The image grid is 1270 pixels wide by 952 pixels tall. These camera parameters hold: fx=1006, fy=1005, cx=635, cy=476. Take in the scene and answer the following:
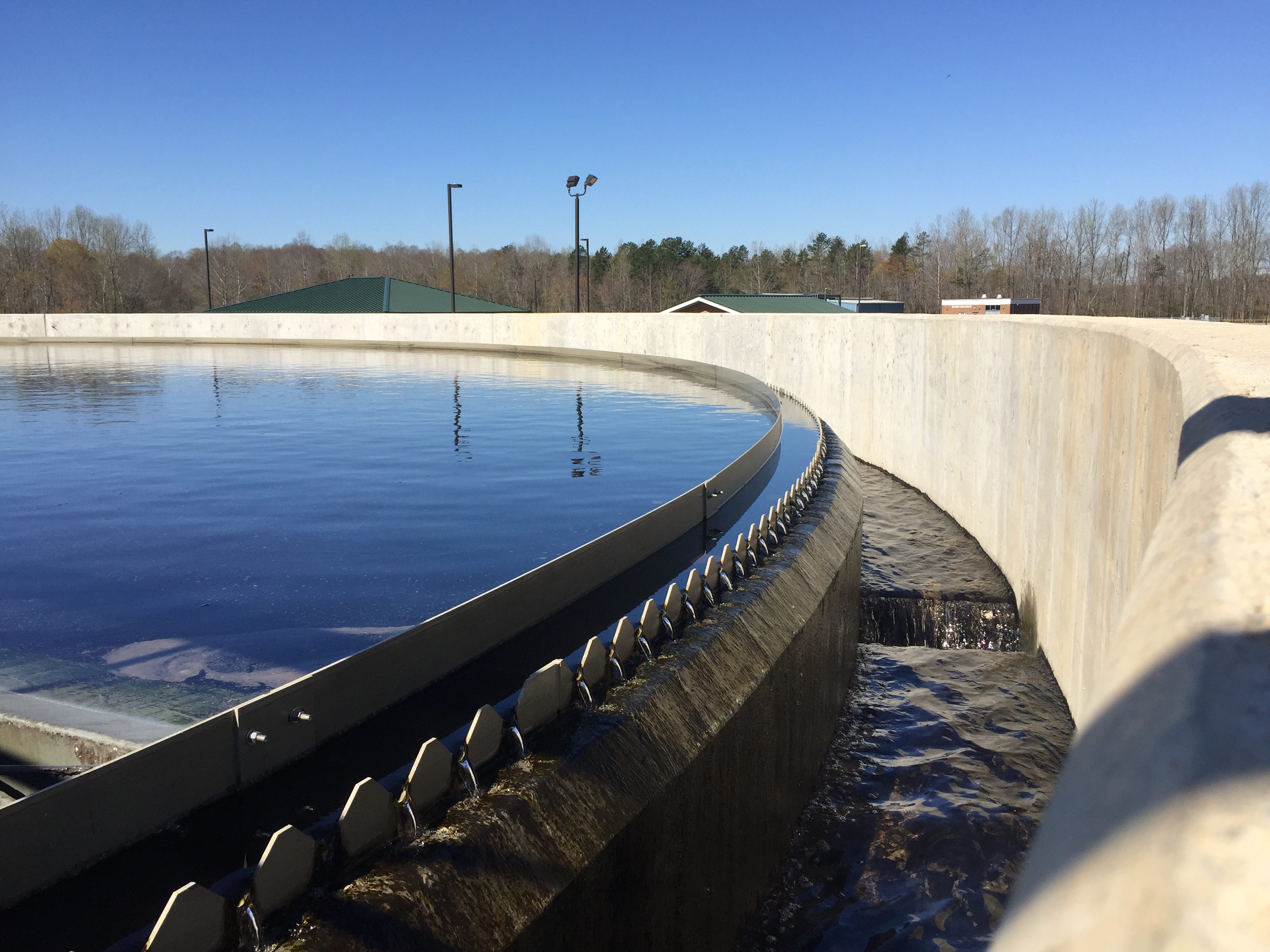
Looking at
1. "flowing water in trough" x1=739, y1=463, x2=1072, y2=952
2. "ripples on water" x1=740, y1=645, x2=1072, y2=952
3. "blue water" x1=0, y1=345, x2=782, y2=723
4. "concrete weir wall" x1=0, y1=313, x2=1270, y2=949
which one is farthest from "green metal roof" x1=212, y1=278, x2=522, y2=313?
"ripples on water" x1=740, y1=645, x2=1072, y2=952

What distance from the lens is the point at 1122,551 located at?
6.45 metres

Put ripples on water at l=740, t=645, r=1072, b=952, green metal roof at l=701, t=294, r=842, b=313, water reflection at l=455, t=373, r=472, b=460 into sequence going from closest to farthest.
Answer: ripples on water at l=740, t=645, r=1072, b=952, water reflection at l=455, t=373, r=472, b=460, green metal roof at l=701, t=294, r=842, b=313

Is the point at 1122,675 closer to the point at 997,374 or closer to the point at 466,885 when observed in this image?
the point at 466,885

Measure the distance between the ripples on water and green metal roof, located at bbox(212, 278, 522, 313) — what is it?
5252 centimetres

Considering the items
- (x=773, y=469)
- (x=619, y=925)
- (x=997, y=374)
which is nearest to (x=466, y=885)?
(x=619, y=925)

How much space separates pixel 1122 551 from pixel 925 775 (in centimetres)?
292

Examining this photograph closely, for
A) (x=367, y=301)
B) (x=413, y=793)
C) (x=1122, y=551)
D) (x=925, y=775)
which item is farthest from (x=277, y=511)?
(x=367, y=301)

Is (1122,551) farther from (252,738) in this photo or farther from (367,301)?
(367,301)

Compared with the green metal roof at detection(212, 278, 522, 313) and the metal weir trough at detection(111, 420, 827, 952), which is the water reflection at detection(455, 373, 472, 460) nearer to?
the metal weir trough at detection(111, 420, 827, 952)

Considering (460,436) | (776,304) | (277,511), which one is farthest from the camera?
(776,304)

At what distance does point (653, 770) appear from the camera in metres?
4.77

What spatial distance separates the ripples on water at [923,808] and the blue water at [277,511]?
256cm

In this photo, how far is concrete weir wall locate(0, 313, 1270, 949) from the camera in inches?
30.8

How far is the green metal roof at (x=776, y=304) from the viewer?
59875 mm
